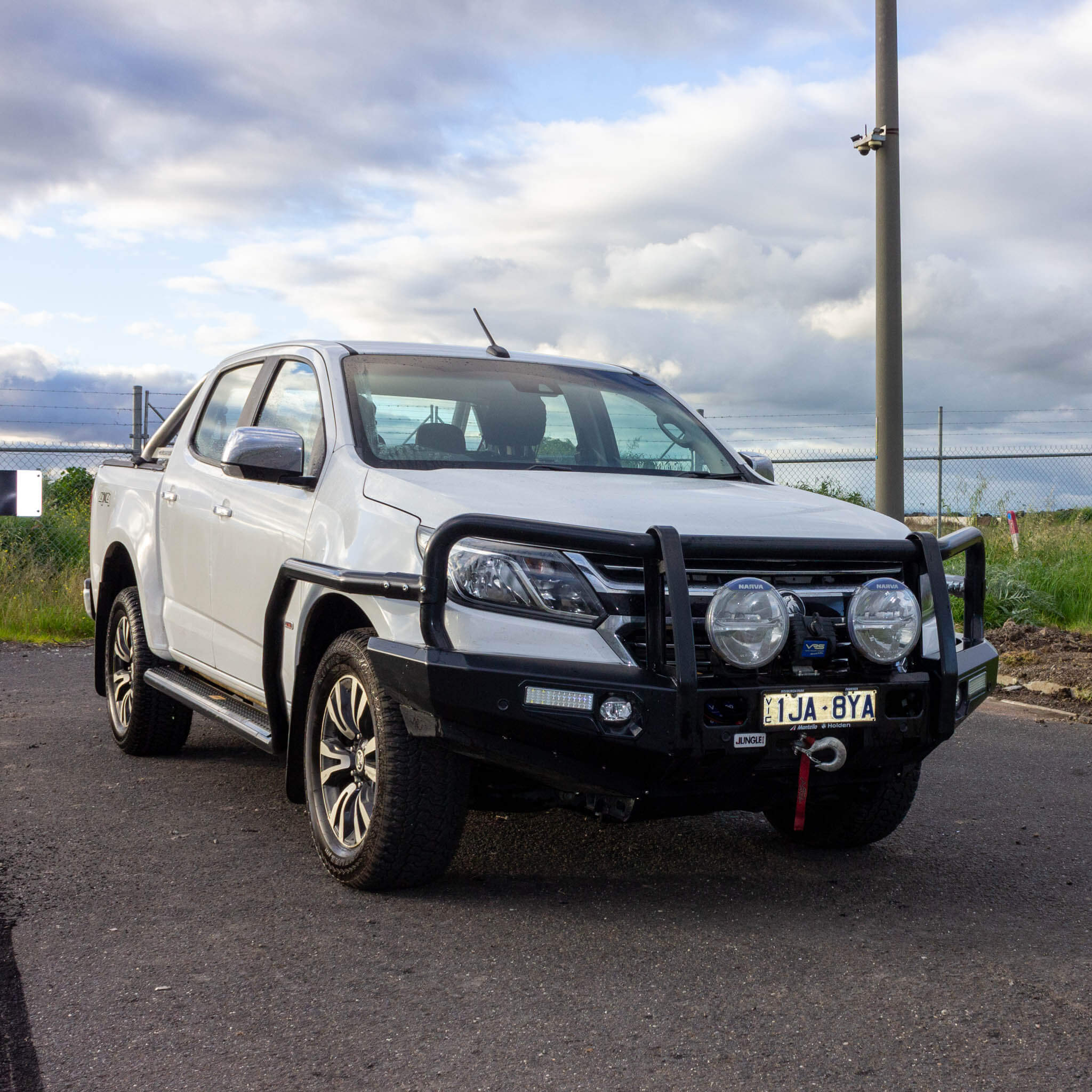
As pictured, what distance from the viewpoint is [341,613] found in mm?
4188

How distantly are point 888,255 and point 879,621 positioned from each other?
624 cm

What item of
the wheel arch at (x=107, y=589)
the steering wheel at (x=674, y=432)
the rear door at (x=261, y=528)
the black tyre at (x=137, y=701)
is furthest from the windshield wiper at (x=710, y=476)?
the wheel arch at (x=107, y=589)

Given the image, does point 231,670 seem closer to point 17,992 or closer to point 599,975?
point 17,992

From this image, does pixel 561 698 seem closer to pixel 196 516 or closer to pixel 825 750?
pixel 825 750

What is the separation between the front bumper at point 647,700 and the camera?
341cm

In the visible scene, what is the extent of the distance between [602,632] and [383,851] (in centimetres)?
100

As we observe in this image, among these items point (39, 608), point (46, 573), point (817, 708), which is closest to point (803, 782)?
point (817, 708)

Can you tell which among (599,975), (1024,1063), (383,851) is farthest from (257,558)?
(1024,1063)

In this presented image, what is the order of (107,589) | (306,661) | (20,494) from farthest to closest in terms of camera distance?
(20,494) → (107,589) → (306,661)

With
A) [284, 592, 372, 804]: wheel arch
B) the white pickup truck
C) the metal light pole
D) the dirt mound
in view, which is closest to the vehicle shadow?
the white pickup truck

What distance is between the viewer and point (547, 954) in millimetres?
3508

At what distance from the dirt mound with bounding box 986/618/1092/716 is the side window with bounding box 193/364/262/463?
517cm

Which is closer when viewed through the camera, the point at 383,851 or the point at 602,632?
the point at 602,632

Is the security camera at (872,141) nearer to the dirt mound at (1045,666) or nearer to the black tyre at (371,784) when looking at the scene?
the dirt mound at (1045,666)
